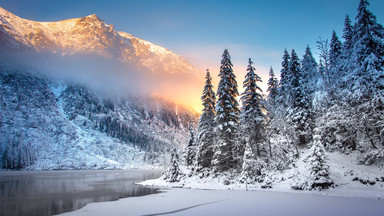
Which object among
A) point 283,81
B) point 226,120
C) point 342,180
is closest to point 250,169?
point 226,120

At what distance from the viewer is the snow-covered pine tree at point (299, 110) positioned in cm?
3109

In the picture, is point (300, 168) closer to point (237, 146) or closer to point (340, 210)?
point (237, 146)

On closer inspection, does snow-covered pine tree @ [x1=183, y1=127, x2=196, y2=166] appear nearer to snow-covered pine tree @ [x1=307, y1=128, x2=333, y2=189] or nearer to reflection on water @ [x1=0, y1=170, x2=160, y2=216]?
reflection on water @ [x1=0, y1=170, x2=160, y2=216]

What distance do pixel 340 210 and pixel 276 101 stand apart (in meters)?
30.8

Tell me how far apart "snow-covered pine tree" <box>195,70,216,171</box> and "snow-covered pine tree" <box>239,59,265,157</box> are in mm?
5428

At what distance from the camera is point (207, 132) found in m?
33.4

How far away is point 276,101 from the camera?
4153 cm

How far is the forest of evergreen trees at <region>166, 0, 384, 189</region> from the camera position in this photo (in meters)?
20.6

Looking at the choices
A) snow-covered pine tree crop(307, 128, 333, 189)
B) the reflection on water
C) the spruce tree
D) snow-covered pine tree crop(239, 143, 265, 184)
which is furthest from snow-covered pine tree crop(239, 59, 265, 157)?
the reflection on water

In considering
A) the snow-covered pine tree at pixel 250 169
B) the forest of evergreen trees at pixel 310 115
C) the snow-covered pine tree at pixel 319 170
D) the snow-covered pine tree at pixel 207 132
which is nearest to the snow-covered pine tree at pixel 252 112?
the forest of evergreen trees at pixel 310 115

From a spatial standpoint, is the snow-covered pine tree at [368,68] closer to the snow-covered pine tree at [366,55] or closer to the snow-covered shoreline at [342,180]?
the snow-covered pine tree at [366,55]

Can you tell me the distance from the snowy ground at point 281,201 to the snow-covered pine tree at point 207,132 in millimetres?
3231

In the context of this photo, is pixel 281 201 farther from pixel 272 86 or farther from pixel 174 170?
pixel 272 86

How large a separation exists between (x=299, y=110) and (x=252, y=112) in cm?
792
